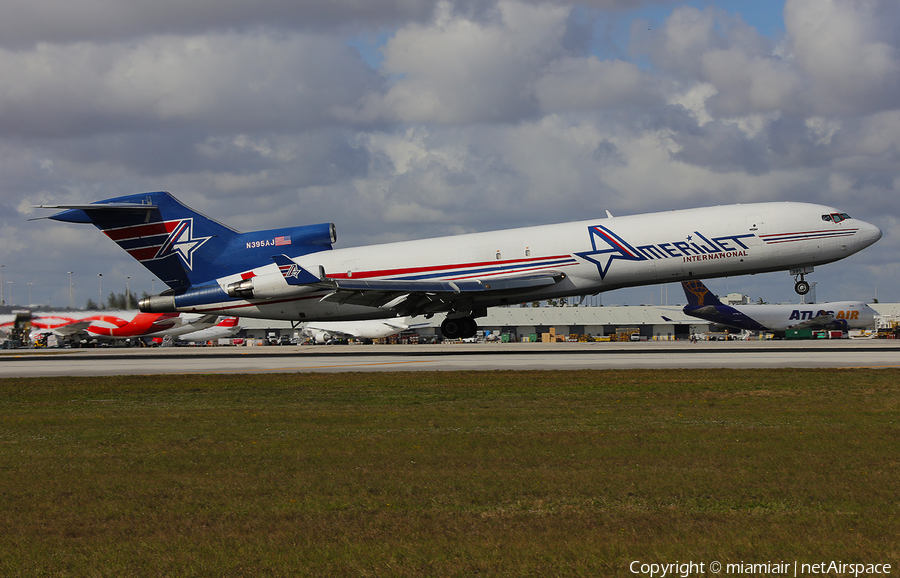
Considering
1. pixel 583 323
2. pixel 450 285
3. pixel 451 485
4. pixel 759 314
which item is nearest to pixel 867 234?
pixel 450 285

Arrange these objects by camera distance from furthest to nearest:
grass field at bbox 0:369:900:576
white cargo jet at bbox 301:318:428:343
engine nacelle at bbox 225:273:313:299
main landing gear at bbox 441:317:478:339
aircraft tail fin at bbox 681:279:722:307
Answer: white cargo jet at bbox 301:318:428:343 → aircraft tail fin at bbox 681:279:722:307 → engine nacelle at bbox 225:273:313:299 → main landing gear at bbox 441:317:478:339 → grass field at bbox 0:369:900:576

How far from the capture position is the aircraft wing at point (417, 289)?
3397 cm

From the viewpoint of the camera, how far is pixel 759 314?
3292 inches

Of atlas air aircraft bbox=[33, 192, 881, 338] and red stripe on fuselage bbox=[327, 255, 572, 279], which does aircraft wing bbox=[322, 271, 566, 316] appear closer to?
atlas air aircraft bbox=[33, 192, 881, 338]

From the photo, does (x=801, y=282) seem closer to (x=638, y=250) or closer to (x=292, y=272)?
(x=638, y=250)

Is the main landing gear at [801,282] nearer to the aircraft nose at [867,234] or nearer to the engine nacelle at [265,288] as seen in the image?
the aircraft nose at [867,234]

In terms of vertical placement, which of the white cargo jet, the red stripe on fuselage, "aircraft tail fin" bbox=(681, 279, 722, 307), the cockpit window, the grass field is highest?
the cockpit window

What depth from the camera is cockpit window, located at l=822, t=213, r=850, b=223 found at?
3328 cm

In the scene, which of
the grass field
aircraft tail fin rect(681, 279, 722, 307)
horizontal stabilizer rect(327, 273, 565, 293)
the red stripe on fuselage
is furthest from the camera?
aircraft tail fin rect(681, 279, 722, 307)

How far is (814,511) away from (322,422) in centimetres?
902

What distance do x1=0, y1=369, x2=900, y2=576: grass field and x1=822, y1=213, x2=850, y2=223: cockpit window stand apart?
61.7 ft

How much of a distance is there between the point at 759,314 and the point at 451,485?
82391 mm

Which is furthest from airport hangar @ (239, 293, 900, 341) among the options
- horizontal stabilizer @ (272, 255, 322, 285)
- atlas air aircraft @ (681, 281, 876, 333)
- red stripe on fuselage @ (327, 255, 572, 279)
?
horizontal stabilizer @ (272, 255, 322, 285)

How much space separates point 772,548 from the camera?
243 inches
